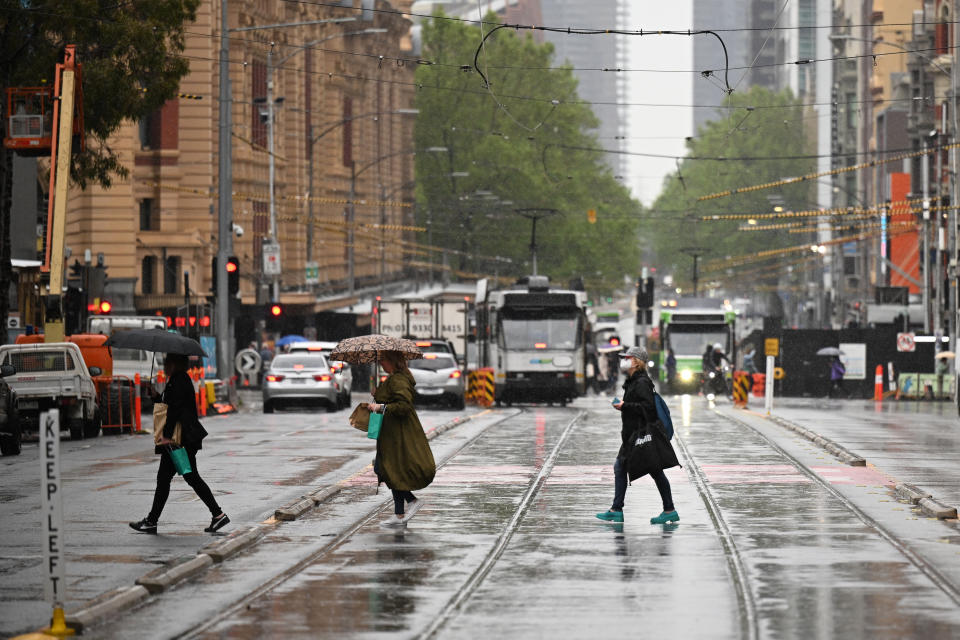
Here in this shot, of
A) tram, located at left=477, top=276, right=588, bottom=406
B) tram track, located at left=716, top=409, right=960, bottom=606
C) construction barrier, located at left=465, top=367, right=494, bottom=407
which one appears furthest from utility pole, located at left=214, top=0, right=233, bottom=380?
tram track, located at left=716, top=409, right=960, bottom=606

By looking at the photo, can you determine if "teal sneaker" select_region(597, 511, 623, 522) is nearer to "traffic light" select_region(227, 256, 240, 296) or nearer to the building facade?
"traffic light" select_region(227, 256, 240, 296)

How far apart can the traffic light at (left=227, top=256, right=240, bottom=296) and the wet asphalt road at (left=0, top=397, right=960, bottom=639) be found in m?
17.8

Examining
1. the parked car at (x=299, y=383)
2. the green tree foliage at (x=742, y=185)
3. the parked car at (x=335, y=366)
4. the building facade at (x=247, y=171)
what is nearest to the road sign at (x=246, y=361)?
the parked car at (x=335, y=366)

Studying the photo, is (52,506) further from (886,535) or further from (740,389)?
(740,389)

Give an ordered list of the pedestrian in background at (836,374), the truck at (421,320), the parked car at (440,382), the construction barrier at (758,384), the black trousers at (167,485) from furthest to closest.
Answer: the pedestrian in background at (836,374) → the construction barrier at (758,384) → the truck at (421,320) → the parked car at (440,382) → the black trousers at (167,485)

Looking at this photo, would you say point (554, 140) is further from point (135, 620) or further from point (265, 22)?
point (135, 620)

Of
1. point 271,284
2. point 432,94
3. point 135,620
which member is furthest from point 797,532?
point 432,94

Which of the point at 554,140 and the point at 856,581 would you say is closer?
the point at 856,581

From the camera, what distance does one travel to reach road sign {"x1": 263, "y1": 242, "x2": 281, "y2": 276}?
56.2 m

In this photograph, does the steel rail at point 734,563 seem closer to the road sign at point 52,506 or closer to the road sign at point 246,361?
the road sign at point 52,506

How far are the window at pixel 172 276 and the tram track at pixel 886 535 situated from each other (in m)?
39.2

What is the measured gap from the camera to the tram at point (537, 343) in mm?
49031

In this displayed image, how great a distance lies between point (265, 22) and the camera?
72312 mm

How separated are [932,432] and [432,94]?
215 ft
